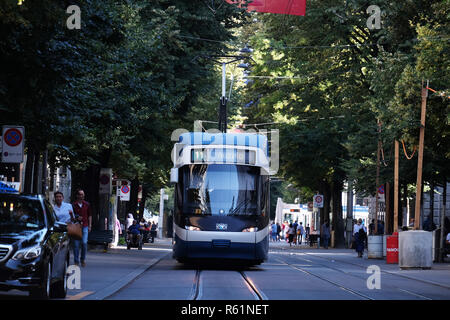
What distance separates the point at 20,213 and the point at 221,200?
36.5 ft

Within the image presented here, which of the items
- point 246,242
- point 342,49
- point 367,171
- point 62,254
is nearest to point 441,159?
point 367,171

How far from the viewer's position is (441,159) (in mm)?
35969

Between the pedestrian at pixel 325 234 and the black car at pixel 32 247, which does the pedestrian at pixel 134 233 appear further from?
the black car at pixel 32 247

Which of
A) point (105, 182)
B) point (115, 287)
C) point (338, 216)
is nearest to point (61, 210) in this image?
point (115, 287)

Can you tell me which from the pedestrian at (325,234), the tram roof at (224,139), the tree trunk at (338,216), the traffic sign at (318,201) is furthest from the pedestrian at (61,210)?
the traffic sign at (318,201)

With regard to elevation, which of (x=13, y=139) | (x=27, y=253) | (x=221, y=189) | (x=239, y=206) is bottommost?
(x=27, y=253)

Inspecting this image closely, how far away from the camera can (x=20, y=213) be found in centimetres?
1491

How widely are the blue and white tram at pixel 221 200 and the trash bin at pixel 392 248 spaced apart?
8666 mm

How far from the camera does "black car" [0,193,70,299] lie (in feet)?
44.9

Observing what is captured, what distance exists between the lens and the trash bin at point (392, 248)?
3382cm

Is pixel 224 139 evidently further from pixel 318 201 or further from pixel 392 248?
pixel 318 201

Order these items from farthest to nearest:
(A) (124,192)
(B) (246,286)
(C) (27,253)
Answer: (A) (124,192)
(B) (246,286)
(C) (27,253)

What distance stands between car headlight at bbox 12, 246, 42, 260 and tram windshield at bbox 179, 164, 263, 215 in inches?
A: 466

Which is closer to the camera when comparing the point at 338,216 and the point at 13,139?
the point at 13,139
